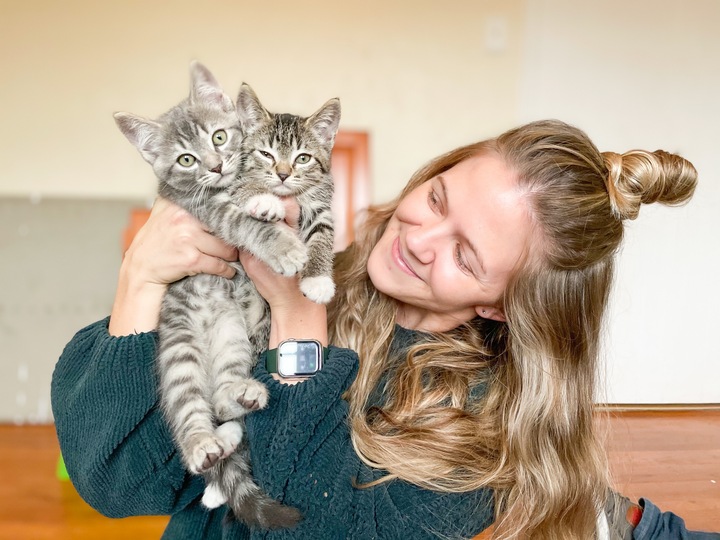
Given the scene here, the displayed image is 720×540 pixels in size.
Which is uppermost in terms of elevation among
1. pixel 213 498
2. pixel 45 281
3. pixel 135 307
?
pixel 135 307

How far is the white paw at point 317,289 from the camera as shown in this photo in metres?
1.12

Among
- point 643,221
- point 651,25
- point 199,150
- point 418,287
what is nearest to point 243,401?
point 418,287

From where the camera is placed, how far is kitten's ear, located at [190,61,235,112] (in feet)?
4.16

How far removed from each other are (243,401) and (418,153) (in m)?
2.18

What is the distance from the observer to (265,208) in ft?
3.77

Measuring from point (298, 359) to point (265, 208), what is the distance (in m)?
0.34

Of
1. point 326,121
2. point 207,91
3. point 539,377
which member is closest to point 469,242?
point 539,377

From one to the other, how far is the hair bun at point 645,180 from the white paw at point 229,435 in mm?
960

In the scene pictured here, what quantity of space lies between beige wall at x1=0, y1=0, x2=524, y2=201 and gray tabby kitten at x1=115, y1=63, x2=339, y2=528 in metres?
1.65

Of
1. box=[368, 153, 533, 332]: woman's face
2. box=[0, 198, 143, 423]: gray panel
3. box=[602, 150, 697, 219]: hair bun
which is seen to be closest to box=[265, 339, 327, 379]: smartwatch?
box=[368, 153, 533, 332]: woman's face

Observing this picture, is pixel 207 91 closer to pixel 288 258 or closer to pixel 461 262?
pixel 288 258

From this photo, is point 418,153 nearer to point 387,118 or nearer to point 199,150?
point 387,118

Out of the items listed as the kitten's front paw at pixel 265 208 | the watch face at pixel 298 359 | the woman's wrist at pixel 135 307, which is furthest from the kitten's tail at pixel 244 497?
the kitten's front paw at pixel 265 208

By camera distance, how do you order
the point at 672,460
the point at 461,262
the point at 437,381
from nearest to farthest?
the point at 672,460
the point at 461,262
the point at 437,381
